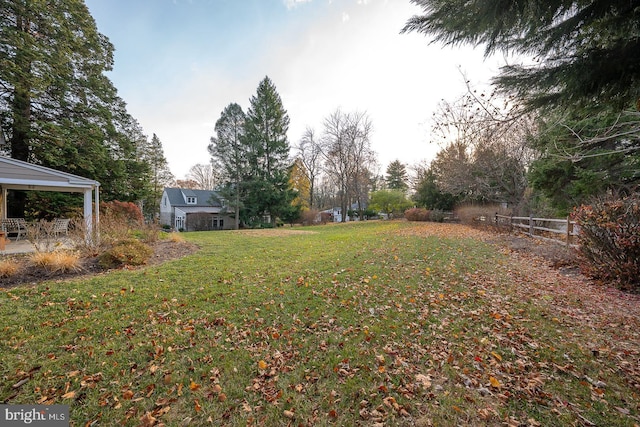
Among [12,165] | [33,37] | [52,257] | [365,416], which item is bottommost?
[365,416]

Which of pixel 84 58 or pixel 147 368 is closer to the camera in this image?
pixel 147 368

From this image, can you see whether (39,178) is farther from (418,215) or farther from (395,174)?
(395,174)

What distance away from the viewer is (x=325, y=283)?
4973 mm

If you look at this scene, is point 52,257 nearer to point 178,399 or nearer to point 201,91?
point 178,399

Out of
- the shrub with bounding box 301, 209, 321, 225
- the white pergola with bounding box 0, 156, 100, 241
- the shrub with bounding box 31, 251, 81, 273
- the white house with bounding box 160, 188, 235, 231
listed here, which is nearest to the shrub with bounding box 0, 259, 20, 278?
the shrub with bounding box 31, 251, 81, 273

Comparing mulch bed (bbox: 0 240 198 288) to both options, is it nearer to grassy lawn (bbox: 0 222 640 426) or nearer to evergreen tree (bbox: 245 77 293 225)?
grassy lawn (bbox: 0 222 640 426)

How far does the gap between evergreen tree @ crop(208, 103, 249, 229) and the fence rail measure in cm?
2100

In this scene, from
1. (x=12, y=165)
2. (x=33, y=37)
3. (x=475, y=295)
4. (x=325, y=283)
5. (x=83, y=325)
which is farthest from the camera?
(x=33, y=37)

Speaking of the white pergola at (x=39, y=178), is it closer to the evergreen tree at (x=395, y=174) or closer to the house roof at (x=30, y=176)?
the house roof at (x=30, y=176)

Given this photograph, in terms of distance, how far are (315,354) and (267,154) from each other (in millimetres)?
24621

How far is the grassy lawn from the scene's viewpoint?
6.62 feet

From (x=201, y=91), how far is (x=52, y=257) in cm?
1038

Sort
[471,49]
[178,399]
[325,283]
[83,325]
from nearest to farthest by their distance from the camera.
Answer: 1. [178,399]
2. [471,49]
3. [83,325]
4. [325,283]

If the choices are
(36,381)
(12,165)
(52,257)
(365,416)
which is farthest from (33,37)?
(365,416)
